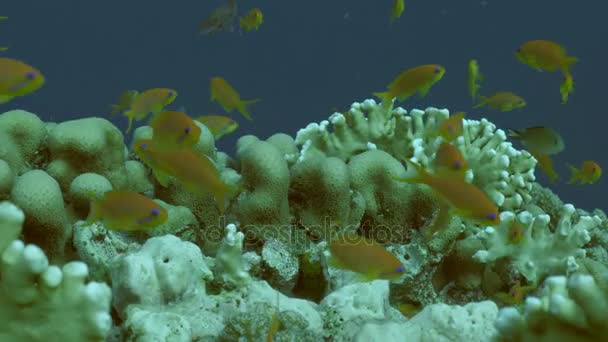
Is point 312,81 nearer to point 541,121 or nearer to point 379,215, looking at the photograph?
point 541,121

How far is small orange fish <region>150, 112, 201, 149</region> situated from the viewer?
124 inches

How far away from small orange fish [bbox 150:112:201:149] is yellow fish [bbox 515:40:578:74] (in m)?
3.46

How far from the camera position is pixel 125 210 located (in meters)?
2.84

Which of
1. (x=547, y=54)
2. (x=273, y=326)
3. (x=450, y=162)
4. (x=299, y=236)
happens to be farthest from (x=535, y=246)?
(x=273, y=326)

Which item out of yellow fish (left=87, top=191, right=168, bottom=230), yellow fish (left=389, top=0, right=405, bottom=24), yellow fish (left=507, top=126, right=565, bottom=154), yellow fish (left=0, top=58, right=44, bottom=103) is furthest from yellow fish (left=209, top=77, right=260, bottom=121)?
yellow fish (left=507, top=126, right=565, bottom=154)

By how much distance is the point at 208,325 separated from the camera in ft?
8.41

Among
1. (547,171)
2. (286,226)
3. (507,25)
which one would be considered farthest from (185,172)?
(507,25)

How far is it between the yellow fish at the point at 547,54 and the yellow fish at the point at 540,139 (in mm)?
625

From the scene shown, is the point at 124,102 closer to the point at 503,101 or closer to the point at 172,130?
the point at 172,130

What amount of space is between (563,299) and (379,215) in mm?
2557

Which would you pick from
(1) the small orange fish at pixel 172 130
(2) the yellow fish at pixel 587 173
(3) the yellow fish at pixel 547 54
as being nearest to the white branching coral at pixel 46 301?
(1) the small orange fish at pixel 172 130

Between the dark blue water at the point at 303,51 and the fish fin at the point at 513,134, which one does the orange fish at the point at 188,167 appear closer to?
the fish fin at the point at 513,134

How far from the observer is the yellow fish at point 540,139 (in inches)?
194

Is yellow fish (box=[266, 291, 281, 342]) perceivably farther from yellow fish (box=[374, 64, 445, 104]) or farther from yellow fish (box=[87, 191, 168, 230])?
yellow fish (box=[374, 64, 445, 104])
